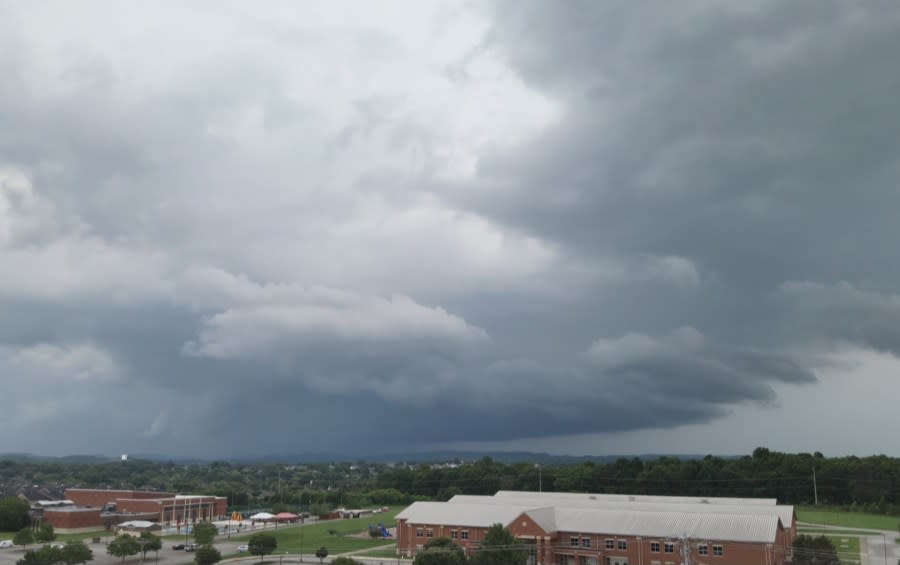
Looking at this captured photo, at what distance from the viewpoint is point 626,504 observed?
77.1 metres

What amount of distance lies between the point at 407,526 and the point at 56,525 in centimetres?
5111

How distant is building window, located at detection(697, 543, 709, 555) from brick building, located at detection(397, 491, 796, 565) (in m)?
0.05

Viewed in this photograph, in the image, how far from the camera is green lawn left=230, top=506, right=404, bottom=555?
79.5 metres

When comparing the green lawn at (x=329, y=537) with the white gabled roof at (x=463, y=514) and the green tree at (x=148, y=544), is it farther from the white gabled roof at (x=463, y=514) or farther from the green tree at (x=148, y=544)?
the green tree at (x=148, y=544)

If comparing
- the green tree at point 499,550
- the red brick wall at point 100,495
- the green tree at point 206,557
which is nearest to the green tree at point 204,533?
the green tree at point 206,557

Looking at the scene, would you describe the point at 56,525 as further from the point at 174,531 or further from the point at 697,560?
the point at 697,560

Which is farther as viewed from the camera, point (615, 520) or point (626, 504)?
point (626, 504)

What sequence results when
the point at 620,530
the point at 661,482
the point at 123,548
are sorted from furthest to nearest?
the point at 661,482, the point at 123,548, the point at 620,530

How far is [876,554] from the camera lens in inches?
2640

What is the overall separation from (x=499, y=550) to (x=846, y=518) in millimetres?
59300

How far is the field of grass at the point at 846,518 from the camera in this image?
9088 centimetres

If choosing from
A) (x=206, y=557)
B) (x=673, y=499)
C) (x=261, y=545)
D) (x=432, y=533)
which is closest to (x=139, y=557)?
(x=261, y=545)

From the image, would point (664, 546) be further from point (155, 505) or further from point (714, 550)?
point (155, 505)

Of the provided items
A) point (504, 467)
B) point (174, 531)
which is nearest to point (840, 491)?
point (504, 467)
